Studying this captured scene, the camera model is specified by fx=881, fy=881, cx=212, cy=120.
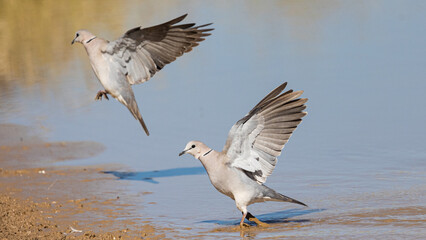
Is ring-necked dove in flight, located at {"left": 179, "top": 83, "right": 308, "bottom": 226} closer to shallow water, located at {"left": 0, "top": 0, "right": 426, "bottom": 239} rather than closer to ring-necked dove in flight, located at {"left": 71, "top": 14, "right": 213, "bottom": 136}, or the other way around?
shallow water, located at {"left": 0, "top": 0, "right": 426, "bottom": 239}

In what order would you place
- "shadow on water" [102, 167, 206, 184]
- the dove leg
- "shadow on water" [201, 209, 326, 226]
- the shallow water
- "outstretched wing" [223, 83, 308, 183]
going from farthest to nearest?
"shadow on water" [102, 167, 206, 184] < the shallow water < "shadow on water" [201, 209, 326, 226] < the dove leg < "outstretched wing" [223, 83, 308, 183]

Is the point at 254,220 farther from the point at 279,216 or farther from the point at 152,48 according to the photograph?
the point at 152,48

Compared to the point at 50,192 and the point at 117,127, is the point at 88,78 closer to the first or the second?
the point at 117,127

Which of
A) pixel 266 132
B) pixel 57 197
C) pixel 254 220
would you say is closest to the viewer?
pixel 266 132

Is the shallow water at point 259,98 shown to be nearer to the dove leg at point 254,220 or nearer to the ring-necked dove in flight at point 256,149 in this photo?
the dove leg at point 254,220

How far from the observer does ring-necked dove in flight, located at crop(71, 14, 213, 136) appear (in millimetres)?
9016

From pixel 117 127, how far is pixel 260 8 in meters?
9.43

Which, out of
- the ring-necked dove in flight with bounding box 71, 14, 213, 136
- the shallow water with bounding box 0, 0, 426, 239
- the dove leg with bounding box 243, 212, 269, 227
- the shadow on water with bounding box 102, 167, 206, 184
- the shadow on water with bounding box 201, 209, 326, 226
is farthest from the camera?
the shadow on water with bounding box 102, 167, 206, 184

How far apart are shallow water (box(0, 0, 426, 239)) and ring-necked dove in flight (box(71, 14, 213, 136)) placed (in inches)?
39.4

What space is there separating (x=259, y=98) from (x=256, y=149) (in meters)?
4.46

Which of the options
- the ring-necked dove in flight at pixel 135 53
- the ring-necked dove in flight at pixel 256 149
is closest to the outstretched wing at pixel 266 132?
the ring-necked dove in flight at pixel 256 149

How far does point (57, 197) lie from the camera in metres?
8.62

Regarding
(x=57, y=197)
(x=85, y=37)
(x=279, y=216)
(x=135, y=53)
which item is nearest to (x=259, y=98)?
(x=135, y=53)

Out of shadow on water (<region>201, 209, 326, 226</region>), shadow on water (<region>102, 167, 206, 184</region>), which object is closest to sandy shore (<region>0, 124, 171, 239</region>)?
shadow on water (<region>102, 167, 206, 184</region>)
